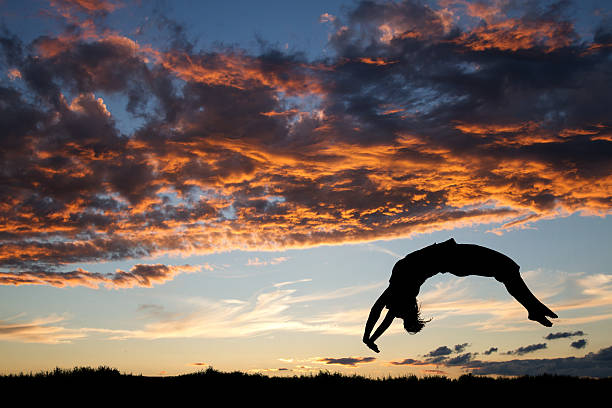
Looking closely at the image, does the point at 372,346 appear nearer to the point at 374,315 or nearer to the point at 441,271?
the point at 374,315

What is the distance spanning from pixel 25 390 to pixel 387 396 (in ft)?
28.7

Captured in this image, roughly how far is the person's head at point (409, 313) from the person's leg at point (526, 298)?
2.63 metres

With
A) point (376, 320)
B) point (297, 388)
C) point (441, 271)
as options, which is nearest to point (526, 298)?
point (441, 271)

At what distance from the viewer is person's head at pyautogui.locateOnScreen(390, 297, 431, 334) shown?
529 inches

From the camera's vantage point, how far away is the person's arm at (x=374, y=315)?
530 inches

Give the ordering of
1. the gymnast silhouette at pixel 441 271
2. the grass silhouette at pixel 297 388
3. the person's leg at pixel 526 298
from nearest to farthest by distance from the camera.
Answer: the grass silhouette at pixel 297 388 → the person's leg at pixel 526 298 → the gymnast silhouette at pixel 441 271

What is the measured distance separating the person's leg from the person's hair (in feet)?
8.57

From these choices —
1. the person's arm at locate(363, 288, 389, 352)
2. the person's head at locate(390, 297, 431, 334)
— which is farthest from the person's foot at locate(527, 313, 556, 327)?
the person's arm at locate(363, 288, 389, 352)

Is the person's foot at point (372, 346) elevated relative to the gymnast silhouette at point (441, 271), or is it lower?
lower

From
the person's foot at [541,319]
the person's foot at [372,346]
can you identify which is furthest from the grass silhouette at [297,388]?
the person's foot at [541,319]

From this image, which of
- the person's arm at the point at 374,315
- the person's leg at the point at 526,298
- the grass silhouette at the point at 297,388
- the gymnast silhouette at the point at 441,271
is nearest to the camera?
the grass silhouette at the point at 297,388

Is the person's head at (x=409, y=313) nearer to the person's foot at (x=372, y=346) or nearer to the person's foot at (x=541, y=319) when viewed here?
the person's foot at (x=372, y=346)

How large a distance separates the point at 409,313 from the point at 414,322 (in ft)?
1.57

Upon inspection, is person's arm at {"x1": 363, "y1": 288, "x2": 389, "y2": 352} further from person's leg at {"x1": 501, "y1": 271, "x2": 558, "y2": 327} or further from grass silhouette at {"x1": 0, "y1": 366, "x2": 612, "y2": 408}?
person's leg at {"x1": 501, "y1": 271, "x2": 558, "y2": 327}
